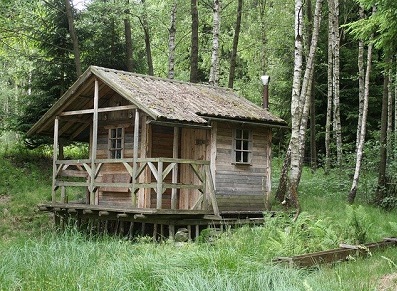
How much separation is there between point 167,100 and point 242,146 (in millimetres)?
3113

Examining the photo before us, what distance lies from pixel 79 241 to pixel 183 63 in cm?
2410

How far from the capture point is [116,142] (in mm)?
17203

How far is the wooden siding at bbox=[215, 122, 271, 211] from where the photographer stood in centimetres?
1609

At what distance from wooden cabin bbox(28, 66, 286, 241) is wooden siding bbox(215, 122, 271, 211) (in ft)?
0.10

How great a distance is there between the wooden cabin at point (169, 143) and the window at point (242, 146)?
3cm

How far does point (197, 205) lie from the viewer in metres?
15.1

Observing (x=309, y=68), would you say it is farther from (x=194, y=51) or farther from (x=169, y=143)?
(x=169, y=143)

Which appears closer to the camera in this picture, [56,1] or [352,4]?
[56,1]

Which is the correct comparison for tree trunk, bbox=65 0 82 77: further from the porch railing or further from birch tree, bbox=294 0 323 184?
birch tree, bbox=294 0 323 184

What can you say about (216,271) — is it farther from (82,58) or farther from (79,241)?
(82,58)

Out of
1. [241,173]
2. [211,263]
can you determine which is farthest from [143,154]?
[211,263]

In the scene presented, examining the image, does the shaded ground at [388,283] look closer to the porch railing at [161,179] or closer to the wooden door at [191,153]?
the porch railing at [161,179]

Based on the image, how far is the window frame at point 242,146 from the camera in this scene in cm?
1654

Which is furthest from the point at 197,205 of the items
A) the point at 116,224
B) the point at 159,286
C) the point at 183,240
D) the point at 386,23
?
the point at 159,286
